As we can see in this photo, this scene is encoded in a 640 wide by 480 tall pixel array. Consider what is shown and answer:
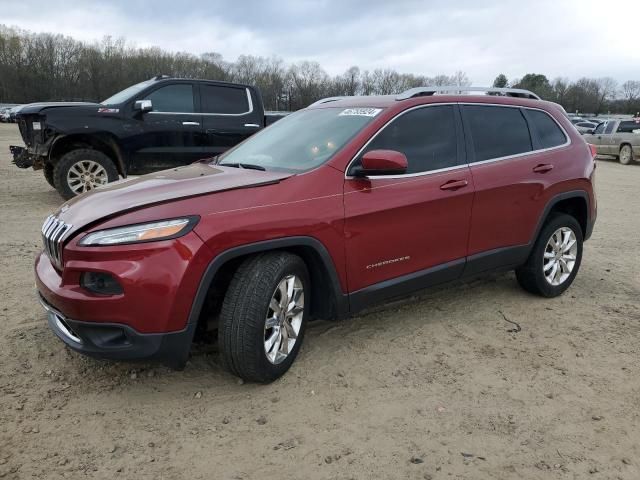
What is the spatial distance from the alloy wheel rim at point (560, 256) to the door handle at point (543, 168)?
0.58m

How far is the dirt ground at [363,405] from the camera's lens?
250 cm

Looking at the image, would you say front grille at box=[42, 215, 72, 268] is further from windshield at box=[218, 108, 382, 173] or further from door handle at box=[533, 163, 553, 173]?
door handle at box=[533, 163, 553, 173]

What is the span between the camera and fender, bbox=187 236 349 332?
2.75 meters

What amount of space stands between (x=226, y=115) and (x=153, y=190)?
6.09 metres

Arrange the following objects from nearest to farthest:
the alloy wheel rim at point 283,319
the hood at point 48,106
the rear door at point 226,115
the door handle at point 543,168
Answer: the alloy wheel rim at point 283,319 < the door handle at point 543,168 < the hood at point 48,106 < the rear door at point 226,115

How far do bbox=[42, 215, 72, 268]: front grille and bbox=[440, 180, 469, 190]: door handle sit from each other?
2440 mm

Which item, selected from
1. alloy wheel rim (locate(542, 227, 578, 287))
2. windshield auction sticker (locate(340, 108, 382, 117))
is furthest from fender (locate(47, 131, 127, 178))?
alloy wheel rim (locate(542, 227, 578, 287))

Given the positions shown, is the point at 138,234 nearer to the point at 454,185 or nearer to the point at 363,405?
the point at 363,405

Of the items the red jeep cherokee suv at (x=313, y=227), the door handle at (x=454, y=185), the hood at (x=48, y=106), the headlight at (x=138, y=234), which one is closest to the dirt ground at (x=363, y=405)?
the red jeep cherokee suv at (x=313, y=227)

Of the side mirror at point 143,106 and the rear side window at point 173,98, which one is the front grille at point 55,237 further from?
the rear side window at point 173,98

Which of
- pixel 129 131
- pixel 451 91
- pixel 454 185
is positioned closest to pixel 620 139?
pixel 129 131

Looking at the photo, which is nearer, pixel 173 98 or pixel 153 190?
pixel 153 190

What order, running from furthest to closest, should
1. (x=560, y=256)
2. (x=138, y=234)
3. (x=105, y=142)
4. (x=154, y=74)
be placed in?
1. (x=154, y=74)
2. (x=105, y=142)
3. (x=560, y=256)
4. (x=138, y=234)

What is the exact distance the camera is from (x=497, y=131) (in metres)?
4.29
